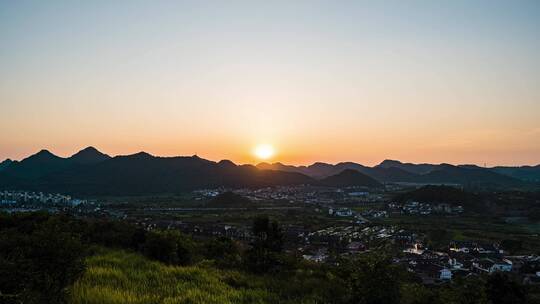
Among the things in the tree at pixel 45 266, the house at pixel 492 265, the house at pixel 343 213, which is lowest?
the house at pixel 492 265

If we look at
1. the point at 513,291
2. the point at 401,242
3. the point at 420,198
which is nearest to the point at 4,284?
the point at 513,291

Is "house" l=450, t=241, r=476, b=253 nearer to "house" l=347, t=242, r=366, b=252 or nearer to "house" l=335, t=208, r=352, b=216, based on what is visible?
"house" l=347, t=242, r=366, b=252

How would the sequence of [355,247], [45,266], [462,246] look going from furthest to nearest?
1. [462,246]
2. [355,247]
3. [45,266]

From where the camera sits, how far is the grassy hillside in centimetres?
752

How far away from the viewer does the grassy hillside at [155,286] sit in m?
7.52

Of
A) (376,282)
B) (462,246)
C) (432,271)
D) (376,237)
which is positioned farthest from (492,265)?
(376,282)

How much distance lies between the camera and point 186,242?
16.7 m

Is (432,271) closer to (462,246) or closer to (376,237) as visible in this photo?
(462,246)

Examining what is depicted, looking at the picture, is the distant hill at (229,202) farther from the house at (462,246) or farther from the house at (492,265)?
the house at (492,265)

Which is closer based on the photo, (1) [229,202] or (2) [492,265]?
(2) [492,265]

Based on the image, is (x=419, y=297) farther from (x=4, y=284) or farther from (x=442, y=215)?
(x=442, y=215)

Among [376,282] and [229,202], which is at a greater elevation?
[376,282]

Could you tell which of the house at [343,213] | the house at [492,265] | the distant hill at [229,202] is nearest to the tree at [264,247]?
the house at [492,265]

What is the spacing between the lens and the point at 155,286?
361 inches
